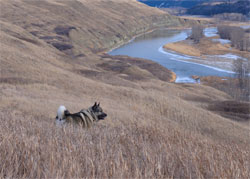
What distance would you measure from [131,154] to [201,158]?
38.6 inches

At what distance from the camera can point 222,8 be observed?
14812 centimetres

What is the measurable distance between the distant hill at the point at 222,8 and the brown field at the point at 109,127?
102 meters

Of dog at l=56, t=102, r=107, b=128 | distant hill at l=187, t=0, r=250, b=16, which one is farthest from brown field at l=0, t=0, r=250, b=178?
distant hill at l=187, t=0, r=250, b=16

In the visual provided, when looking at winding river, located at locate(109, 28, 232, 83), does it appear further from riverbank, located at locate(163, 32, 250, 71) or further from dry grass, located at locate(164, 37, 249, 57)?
dry grass, located at locate(164, 37, 249, 57)

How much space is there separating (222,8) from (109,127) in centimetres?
15562

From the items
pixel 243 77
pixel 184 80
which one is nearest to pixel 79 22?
pixel 184 80

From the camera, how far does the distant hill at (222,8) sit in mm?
134750

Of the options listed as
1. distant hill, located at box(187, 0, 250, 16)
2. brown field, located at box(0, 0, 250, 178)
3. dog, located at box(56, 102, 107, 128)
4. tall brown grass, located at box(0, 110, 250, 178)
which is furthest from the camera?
distant hill, located at box(187, 0, 250, 16)

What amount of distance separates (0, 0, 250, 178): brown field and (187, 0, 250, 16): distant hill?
336 feet

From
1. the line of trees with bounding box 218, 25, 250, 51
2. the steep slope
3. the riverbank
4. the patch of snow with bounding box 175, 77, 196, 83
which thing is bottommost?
the patch of snow with bounding box 175, 77, 196, 83

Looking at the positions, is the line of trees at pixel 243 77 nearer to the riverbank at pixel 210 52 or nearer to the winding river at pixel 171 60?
the winding river at pixel 171 60

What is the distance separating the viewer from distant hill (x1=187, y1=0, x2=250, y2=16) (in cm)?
13475

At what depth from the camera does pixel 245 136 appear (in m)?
15.1

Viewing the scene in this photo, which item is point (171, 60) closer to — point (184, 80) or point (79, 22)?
point (184, 80)
